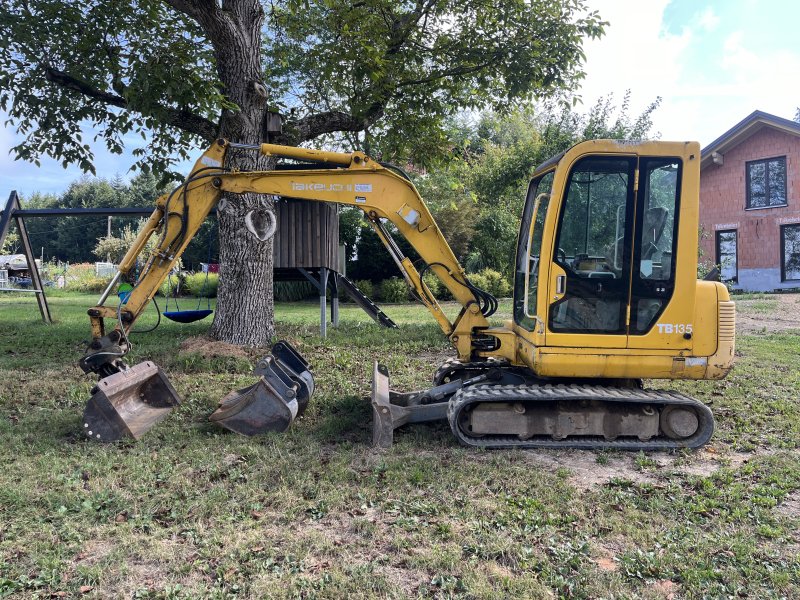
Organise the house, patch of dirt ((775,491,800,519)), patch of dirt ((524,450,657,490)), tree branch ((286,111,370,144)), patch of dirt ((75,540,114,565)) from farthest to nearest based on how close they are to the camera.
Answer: the house
tree branch ((286,111,370,144))
patch of dirt ((524,450,657,490))
patch of dirt ((775,491,800,519))
patch of dirt ((75,540,114,565))

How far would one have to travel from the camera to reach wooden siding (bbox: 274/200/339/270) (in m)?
11.3

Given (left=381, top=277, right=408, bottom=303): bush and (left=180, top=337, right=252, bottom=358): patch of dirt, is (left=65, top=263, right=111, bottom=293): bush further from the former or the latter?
(left=180, top=337, right=252, bottom=358): patch of dirt

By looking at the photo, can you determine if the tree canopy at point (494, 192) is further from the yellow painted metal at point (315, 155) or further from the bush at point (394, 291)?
the yellow painted metal at point (315, 155)

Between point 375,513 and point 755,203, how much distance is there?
2408 centimetres

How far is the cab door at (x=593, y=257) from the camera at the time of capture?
536 centimetres

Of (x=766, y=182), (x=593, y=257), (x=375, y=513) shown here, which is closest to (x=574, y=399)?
(x=593, y=257)

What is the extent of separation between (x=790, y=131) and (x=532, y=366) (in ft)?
71.0


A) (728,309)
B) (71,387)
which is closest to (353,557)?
(728,309)

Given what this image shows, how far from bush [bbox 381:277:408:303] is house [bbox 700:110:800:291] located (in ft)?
38.4

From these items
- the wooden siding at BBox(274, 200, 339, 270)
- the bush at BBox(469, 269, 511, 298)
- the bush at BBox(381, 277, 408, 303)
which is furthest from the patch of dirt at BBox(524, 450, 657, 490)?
the bush at BBox(381, 277, 408, 303)

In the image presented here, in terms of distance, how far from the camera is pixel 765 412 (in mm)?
6602

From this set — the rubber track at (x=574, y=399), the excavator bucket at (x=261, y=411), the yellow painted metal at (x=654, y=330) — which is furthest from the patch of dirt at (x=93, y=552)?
the yellow painted metal at (x=654, y=330)

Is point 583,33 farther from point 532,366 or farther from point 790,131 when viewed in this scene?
point 790,131

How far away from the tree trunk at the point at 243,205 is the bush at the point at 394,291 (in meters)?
11.7
